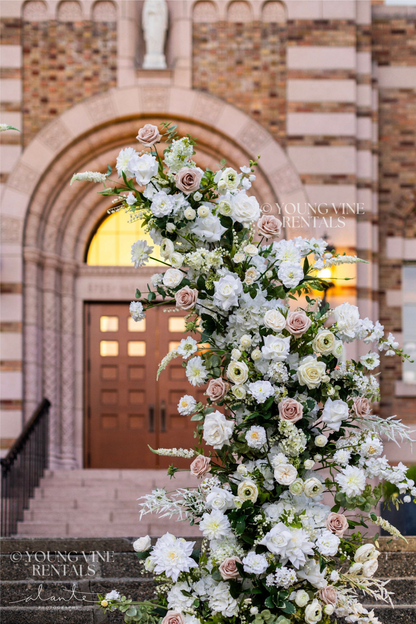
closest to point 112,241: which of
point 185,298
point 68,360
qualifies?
point 68,360

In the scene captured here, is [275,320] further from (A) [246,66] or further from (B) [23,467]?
(A) [246,66]

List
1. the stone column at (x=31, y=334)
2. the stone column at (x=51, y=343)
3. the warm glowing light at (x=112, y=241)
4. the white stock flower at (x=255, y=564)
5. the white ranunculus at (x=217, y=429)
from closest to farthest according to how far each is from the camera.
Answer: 1. the white stock flower at (x=255, y=564)
2. the white ranunculus at (x=217, y=429)
3. the stone column at (x=31, y=334)
4. the stone column at (x=51, y=343)
5. the warm glowing light at (x=112, y=241)

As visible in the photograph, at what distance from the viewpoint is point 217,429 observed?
9.11 feet

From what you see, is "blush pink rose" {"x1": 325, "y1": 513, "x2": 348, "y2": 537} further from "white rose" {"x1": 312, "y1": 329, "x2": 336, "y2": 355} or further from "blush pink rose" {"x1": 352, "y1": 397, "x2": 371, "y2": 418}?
"white rose" {"x1": 312, "y1": 329, "x2": 336, "y2": 355}

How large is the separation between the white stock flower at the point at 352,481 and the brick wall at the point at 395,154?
Result: 741 centimetres

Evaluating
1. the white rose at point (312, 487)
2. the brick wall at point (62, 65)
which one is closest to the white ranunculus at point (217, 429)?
the white rose at point (312, 487)

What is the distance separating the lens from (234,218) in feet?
9.82

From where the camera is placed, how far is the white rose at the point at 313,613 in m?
2.69

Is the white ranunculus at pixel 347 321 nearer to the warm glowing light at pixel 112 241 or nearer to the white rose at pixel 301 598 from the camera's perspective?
the white rose at pixel 301 598

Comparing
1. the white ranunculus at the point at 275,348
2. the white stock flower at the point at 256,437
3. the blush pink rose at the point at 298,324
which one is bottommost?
the white stock flower at the point at 256,437

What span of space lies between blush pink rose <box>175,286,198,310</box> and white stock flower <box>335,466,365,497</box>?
0.93m

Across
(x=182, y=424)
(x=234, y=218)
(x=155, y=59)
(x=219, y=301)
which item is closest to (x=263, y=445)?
(x=219, y=301)

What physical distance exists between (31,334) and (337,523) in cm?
724

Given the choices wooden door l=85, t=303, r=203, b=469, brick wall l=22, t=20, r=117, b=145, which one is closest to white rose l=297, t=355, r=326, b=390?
wooden door l=85, t=303, r=203, b=469
